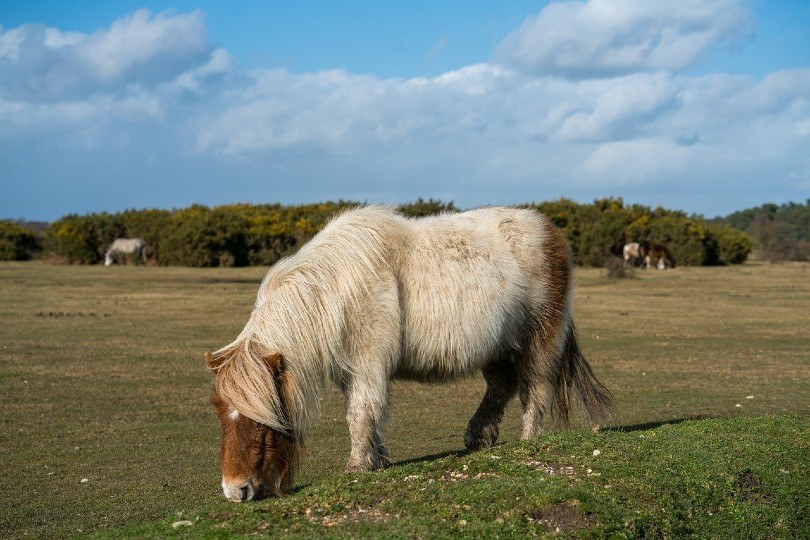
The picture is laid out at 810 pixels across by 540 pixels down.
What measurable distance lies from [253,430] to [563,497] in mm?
2175

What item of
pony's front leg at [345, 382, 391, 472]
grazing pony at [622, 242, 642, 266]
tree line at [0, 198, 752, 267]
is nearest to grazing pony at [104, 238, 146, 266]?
tree line at [0, 198, 752, 267]

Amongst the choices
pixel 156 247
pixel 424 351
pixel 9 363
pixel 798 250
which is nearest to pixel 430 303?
pixel 424 351

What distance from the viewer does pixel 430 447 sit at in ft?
33.6

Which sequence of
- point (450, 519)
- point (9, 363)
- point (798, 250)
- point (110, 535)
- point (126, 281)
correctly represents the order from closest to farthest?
point (450, 519) < point (110, 535) < point (9, 363) < point (126, 281) < point (798, 250)

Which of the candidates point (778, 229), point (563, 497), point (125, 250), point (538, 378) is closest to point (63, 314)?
point (538, 378)

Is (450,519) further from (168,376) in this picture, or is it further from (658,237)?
(658,237)

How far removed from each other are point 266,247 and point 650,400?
45.3 m

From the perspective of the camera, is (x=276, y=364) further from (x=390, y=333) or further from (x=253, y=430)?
(x=390, y=333)

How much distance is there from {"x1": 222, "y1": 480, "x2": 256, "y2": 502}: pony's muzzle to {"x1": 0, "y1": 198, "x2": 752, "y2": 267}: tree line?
45.0 meters

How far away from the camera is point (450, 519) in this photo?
5.67 metres

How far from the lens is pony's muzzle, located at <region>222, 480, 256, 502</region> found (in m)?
6.28

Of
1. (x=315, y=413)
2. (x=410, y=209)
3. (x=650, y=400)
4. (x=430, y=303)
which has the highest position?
(x=410, y=209)

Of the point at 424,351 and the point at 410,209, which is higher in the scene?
the point at 410,209

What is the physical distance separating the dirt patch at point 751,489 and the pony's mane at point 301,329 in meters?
3.05
